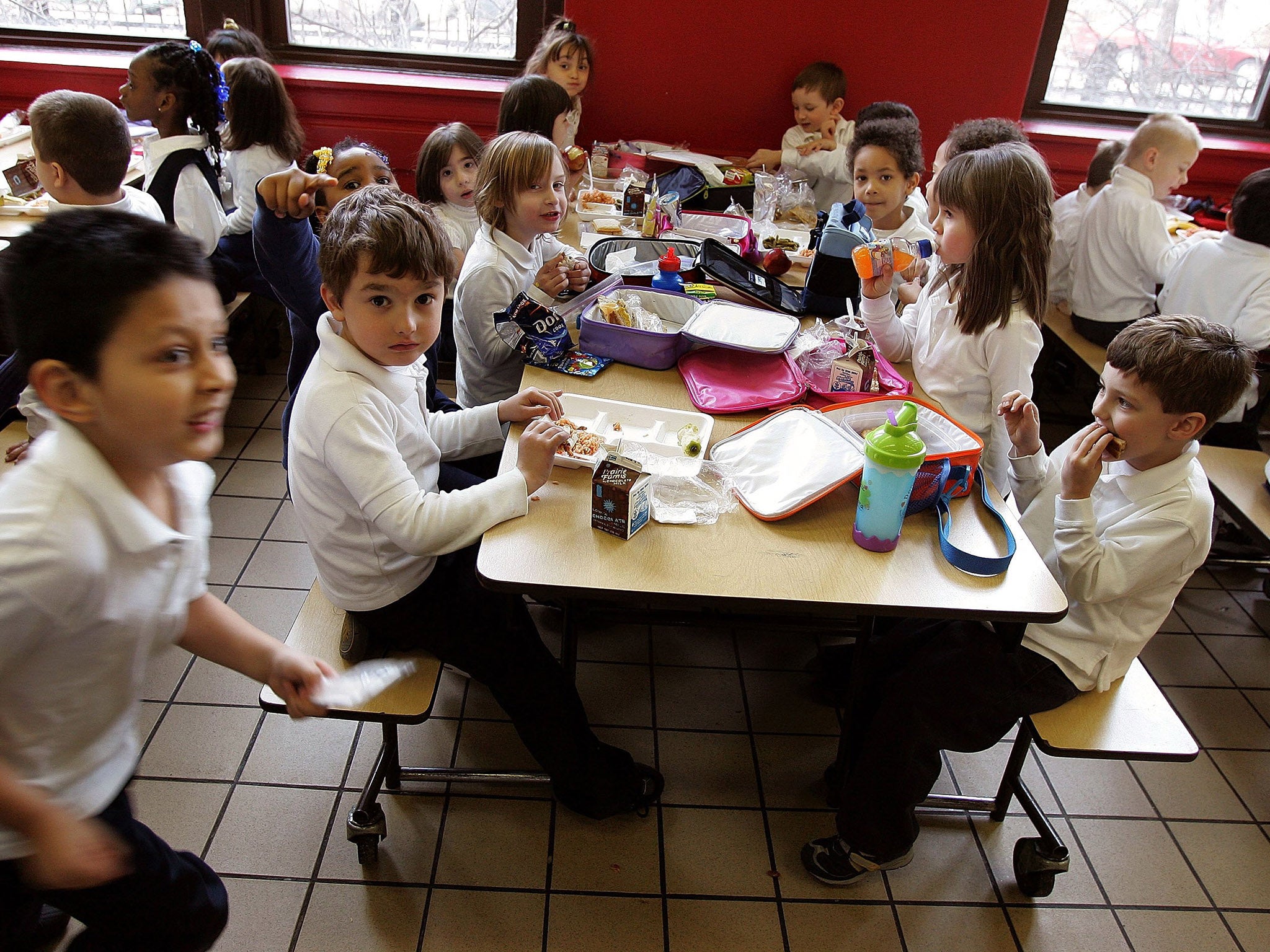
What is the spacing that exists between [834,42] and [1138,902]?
3.91 meters

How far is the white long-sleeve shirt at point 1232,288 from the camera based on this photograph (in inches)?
125

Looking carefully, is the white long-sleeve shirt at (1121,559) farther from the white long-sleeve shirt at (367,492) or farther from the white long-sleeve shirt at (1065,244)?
the white long-sleeve shirt at (1065,244)

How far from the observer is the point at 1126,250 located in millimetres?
3547

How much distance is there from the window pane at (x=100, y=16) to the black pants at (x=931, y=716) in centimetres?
463

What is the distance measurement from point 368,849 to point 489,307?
4.35ft

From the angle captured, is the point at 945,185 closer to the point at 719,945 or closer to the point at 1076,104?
the point at 719,945

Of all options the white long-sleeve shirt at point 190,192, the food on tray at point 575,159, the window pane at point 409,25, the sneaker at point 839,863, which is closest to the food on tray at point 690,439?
the sneaker at point 839,863

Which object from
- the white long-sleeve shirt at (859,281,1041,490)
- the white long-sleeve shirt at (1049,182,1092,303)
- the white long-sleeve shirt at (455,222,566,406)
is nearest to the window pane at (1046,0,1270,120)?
the white long-sleeve shirt at (1049,182,1092,303)

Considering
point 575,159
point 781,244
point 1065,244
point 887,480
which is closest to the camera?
point 887,480

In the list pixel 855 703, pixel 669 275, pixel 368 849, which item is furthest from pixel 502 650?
pixel 669 275

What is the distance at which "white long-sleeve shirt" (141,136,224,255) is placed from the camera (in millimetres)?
3199

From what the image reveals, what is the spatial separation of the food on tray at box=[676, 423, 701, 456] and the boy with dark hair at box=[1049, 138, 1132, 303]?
8.49 ft

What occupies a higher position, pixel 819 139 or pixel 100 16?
pixel 100 16

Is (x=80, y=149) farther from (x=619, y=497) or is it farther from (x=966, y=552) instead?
(x=966, y=552)
